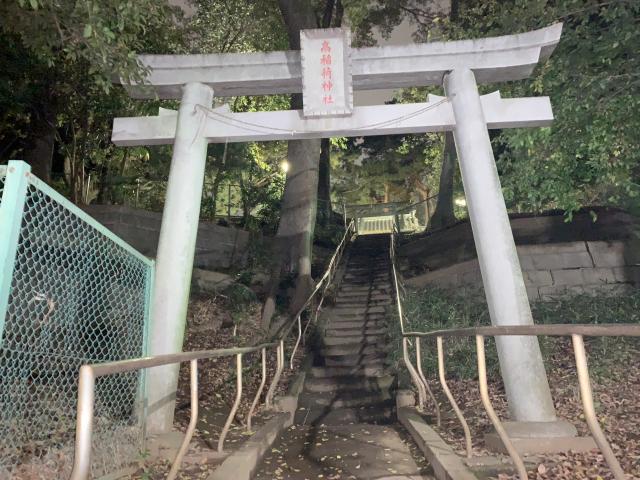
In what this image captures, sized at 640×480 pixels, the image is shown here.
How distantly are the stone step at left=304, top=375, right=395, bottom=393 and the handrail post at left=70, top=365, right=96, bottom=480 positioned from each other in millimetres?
5847

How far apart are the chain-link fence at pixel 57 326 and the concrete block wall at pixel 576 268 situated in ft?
23.7

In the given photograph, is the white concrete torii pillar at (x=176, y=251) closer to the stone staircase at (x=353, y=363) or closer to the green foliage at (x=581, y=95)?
the stone staircase at (x=353, y=363)

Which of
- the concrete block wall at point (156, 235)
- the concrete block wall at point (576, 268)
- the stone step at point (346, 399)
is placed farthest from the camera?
the concrete block wall at point (156, 235)

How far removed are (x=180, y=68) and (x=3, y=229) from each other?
4209 millimetres

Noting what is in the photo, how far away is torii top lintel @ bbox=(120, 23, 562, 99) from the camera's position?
5.67m

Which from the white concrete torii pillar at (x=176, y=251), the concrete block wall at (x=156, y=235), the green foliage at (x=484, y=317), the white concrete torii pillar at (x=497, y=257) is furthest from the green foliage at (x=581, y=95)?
the concrete block wall at (x=156, y=235)

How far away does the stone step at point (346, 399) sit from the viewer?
22.6ft

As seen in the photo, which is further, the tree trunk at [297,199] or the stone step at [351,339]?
the tree trunk at [297,199]

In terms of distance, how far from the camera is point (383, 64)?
5898 millimetres

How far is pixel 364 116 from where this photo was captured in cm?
589

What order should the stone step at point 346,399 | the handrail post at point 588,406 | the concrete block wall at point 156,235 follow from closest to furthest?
1. the handrail post at point 588,406
2. the stone step at point 346,399
3. the concrete block wall at point 156,235

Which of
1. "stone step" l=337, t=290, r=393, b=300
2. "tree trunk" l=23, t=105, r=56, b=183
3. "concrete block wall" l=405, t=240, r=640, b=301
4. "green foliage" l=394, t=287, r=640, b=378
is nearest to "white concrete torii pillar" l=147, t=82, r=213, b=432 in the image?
"green foliage" l=394, t=287, r=640, b=378

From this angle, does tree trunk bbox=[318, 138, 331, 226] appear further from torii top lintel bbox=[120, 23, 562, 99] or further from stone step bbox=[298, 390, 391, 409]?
torii top lintel bbox=[120, 23, 562, 99]

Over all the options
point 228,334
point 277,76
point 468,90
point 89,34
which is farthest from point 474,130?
point 228,334
